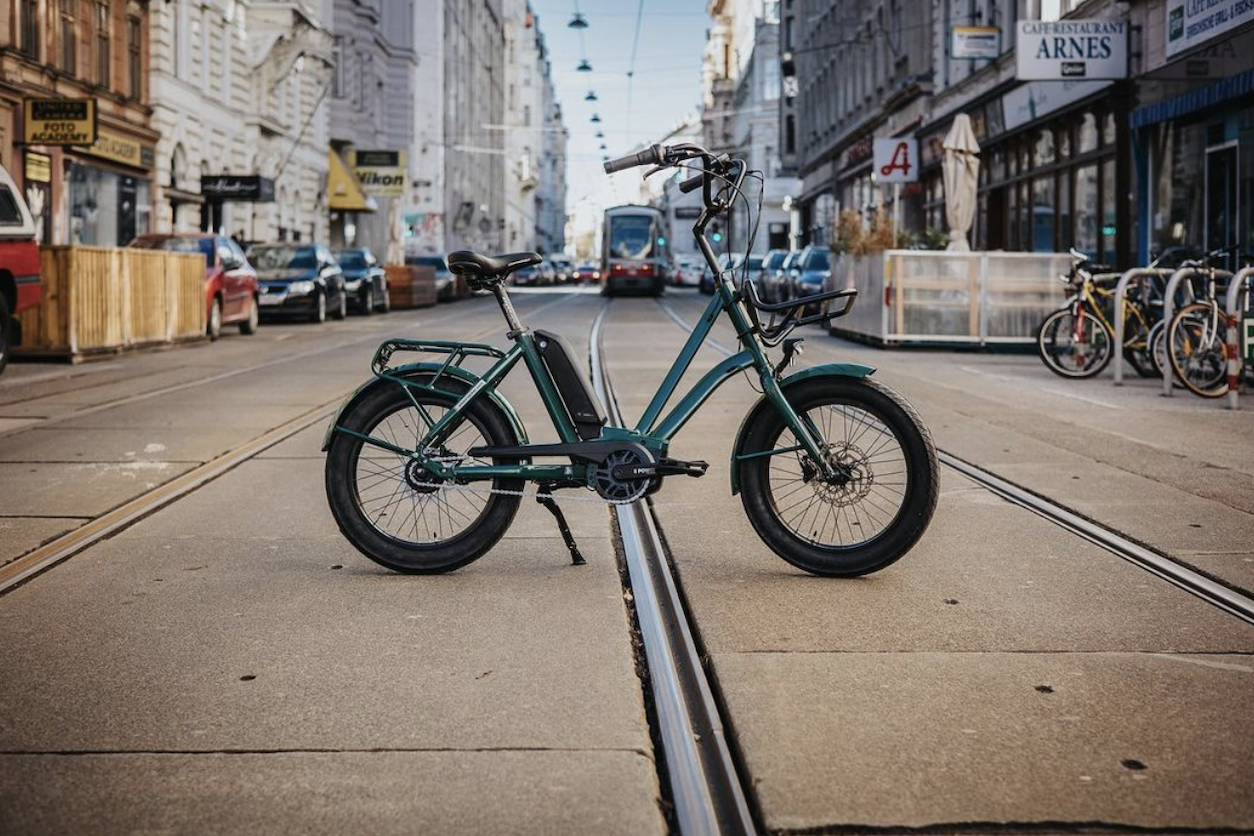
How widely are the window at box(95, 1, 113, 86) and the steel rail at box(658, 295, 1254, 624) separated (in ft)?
91.2

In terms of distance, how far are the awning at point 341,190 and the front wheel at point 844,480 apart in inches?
2006

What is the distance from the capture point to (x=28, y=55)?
28469 millimetres

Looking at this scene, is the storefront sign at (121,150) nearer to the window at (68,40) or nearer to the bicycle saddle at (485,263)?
the window at (68,40)

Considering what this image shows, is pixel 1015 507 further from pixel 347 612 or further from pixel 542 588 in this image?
pixel 347 612

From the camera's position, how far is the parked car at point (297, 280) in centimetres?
3039

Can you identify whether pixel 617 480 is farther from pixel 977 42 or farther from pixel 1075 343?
pixel 977 42

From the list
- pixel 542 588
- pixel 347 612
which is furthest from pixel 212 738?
pixel 542 588

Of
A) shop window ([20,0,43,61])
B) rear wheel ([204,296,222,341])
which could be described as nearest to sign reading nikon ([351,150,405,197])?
shop window ([20,0,43,61])

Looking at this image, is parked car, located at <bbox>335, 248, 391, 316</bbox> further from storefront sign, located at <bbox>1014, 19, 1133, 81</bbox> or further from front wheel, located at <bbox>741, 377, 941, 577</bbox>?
front wheel, located at <bbox>741, 377, 941, 577</bbox>

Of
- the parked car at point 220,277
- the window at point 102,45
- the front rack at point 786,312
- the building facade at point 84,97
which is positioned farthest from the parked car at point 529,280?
the front rack at point 786,312

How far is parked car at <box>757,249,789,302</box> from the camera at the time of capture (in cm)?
3484

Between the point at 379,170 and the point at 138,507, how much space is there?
177 feet

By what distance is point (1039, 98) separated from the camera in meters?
27.9

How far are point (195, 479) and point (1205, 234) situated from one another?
623 inches
